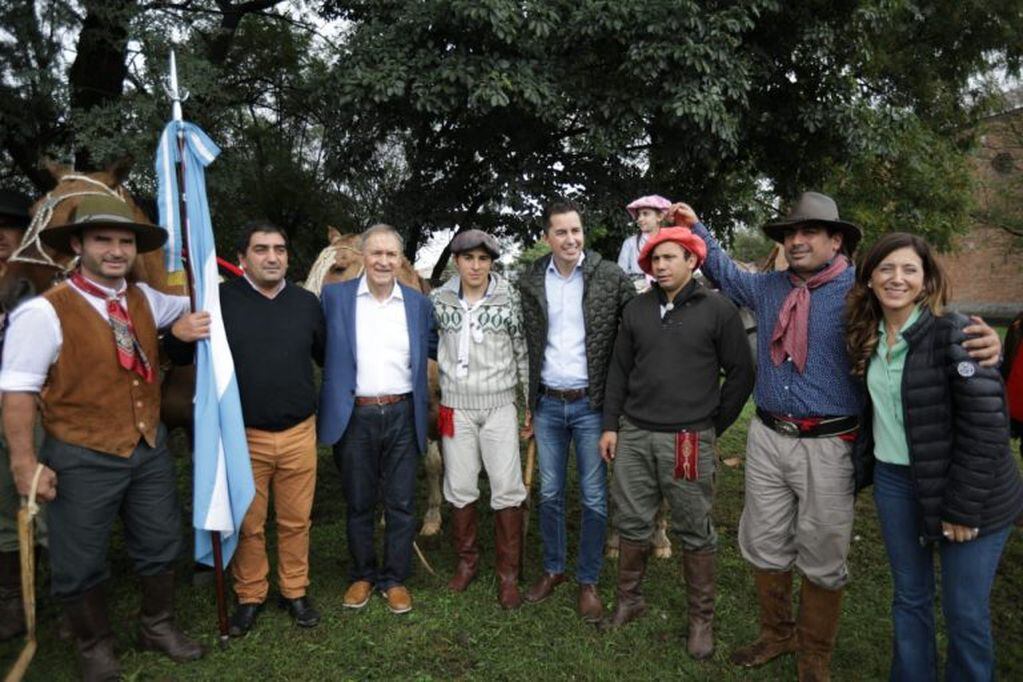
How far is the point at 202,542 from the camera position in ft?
11.9

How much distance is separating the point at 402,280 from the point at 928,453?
3576 mm

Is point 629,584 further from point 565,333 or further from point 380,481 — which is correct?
point 380,481

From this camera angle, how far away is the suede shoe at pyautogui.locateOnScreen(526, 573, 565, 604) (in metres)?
4.23

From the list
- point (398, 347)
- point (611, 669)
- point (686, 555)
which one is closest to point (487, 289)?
point (398, 347)

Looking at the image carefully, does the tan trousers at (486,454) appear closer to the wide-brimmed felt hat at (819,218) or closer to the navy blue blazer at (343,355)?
the navy blue blazer at (343,355)

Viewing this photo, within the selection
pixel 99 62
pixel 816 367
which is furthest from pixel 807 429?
pixel 99 62

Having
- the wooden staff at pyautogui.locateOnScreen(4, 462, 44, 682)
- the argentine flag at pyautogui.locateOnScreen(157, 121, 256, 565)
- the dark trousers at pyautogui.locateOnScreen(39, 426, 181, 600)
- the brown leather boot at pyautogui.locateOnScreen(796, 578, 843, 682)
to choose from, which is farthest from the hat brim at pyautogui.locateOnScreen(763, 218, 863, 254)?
the wooden staff at pyautogui.locateOnScreen(4, 462, 44, 682)

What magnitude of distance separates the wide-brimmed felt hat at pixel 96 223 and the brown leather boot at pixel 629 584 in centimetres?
293

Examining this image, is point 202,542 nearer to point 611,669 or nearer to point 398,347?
point 398,347

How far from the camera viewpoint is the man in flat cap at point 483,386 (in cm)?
404

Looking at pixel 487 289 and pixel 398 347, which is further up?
pixel 487 289

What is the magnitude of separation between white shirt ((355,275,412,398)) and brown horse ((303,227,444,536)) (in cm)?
64

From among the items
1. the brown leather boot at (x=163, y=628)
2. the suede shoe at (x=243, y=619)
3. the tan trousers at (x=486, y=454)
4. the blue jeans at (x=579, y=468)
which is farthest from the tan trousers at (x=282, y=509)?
the blue jeans at (x=579, y=468)

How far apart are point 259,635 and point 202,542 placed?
2.09 feet
